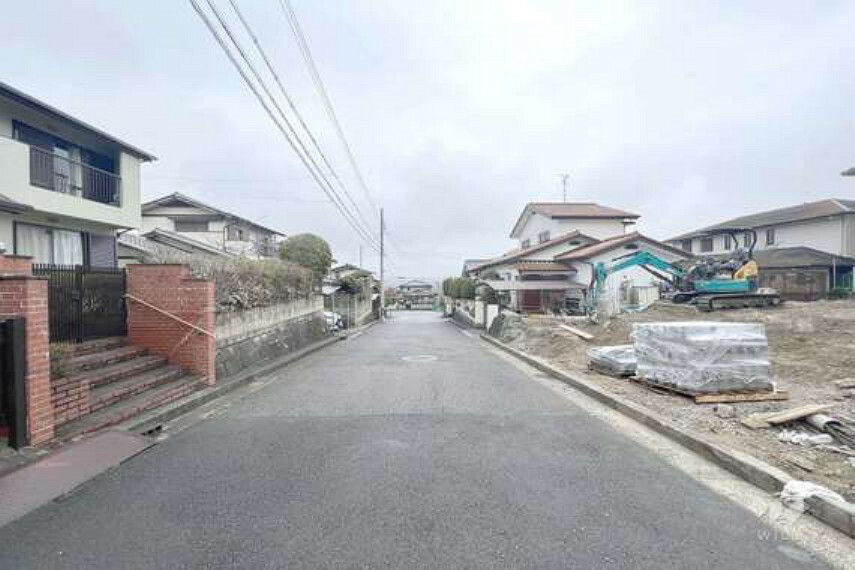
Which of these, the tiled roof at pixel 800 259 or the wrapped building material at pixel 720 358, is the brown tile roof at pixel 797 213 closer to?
the tiled roof at pixel 800 259

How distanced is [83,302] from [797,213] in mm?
38761

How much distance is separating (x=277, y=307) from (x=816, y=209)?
3405cm

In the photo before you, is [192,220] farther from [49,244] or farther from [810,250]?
[810,250]

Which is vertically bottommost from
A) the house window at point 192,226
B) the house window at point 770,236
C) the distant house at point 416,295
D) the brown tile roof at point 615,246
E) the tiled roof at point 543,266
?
the distant house at point 416,295

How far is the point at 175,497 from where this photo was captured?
3604 mm

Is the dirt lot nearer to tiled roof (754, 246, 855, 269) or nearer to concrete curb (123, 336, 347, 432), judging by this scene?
concrete curb (123, 336, 347, 432)

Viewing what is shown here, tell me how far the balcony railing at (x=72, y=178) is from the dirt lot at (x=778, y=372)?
14.4 meters

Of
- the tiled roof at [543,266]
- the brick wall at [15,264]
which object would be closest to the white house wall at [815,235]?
the tiled roof at [543,266]

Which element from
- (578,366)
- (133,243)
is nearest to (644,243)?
(578,366)

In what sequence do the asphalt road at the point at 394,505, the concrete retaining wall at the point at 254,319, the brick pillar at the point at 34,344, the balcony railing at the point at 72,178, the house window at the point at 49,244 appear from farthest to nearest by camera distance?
the balcony railing at the point at 72,178
the house window at the point at 49,244
the concrete retaining wall at the point at 254,319
the brick pillar at the point at 34,344
the asphalt road at the point at 394,505

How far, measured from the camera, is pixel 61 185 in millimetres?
14117

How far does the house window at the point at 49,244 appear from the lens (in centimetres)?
1237

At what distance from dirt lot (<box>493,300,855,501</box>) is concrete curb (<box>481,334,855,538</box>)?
0.20 metres

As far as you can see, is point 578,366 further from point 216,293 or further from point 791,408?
point 216,293
